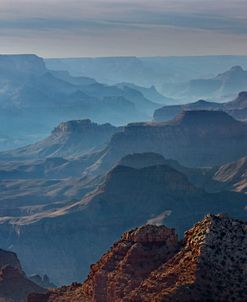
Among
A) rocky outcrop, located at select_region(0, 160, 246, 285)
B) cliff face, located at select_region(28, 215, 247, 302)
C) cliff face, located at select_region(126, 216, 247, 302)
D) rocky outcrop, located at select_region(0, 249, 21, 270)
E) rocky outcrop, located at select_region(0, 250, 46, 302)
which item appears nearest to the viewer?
cliff face, located at select_region(126, 216, 247, 302)

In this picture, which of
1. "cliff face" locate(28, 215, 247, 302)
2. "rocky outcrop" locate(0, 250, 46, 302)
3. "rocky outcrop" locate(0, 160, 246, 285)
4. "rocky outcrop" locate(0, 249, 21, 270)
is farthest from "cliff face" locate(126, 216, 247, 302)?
"rocky outcrop" locate(0, 160, 246, 285)

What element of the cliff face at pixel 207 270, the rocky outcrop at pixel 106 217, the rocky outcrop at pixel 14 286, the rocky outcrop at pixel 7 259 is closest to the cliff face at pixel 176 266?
the cliff face at pixel 207 270

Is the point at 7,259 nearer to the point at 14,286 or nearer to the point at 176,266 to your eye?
the point at 14,286

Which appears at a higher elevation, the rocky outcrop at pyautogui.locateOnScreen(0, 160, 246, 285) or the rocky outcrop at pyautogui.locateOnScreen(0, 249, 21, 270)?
the rocky outcrop at pyautogui.locateOnScreen(0, 249, 21, 270)

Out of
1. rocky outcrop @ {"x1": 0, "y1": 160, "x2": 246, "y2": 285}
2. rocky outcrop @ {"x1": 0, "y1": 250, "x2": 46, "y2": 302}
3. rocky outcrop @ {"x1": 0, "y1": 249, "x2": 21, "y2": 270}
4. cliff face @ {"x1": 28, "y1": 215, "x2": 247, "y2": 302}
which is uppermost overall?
cliff face @ {"x1": 28, "y1": 215, "x2": 247, "y2": 302}

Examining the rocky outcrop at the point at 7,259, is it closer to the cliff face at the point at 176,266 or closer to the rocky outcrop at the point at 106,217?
the cliff face at the point at 176,266

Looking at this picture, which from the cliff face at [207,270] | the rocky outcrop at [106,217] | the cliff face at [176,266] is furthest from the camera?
the rocky outcrop at [106,217]

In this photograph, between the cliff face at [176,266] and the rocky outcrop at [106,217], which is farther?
the rocky outcrop at [106,217]

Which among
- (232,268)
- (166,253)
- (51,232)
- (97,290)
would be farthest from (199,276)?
(51,232)

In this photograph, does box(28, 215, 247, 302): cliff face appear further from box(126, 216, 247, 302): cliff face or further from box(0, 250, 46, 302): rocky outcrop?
box(0, 250, 46, 302): rocky outcrop

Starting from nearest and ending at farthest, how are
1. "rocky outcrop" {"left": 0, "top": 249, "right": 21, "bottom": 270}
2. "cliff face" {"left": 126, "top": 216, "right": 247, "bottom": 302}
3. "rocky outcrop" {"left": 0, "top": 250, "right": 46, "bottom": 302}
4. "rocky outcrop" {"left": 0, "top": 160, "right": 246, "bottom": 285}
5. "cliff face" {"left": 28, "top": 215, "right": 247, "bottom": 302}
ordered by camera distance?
"cliff face" {"left": 126, "top": 216, "right": 247, "bottom": 302}
"cliff face" {"left": 28, "top": 215, "right": 247, "bottom": 302}
"rocky outcrop" {"left": 0, "top": 250, "right": 46, "bottom": 302}
"rocky outcrop" {"left": 0, "top": 249, "right": 21, "bottom": 270}
"rocky outcrop" {"left": 0, "top": 160, "right": 246, "bottom": 285}
